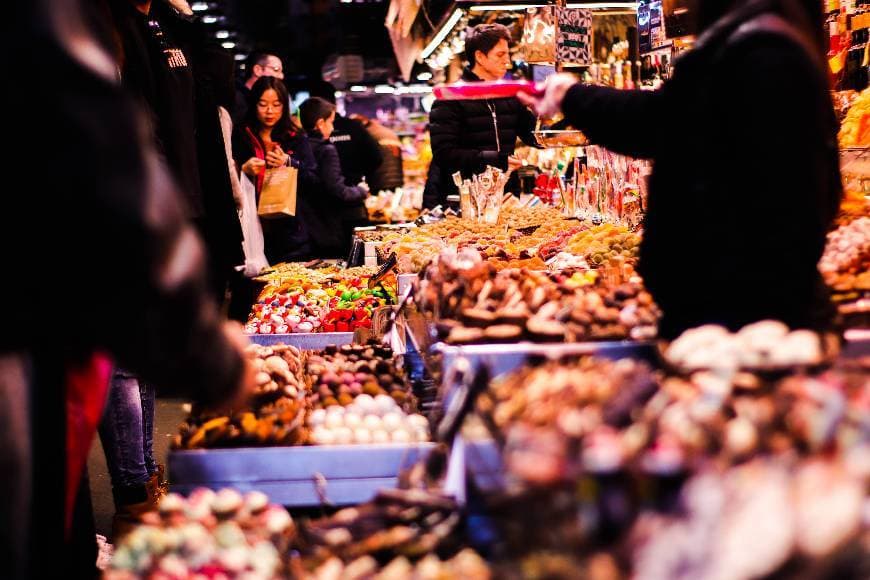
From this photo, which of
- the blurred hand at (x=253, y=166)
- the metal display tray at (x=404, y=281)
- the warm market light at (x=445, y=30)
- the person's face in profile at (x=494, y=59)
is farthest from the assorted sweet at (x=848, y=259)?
the blurred hand at (x=253, y=166)

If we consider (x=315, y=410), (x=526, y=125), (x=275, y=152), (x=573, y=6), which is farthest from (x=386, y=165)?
(x=315, y=410)

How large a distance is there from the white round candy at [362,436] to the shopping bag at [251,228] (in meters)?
4.97

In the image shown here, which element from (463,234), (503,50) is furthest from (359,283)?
(503,50)

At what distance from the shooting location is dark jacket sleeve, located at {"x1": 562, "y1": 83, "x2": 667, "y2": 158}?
2.74m

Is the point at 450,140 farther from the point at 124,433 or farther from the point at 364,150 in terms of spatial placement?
the point at 124,433

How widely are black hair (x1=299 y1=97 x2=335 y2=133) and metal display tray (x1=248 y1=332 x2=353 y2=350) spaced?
494 centimetres

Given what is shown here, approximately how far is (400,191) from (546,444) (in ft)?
30.0

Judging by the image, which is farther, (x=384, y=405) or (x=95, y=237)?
(x=384, y=405)

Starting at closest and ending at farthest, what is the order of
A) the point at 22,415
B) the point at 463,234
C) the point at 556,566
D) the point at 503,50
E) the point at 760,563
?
the point at 760,563 < the point at 556,566 < the point at 22,415 < the point at 463,234 < the point at 503,50

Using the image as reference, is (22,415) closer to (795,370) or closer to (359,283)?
(795,370)

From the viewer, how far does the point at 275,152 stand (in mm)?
7930

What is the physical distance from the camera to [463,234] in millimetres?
5660

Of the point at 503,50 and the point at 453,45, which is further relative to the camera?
the point at 453,45

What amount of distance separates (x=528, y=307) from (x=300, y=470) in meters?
0.90
